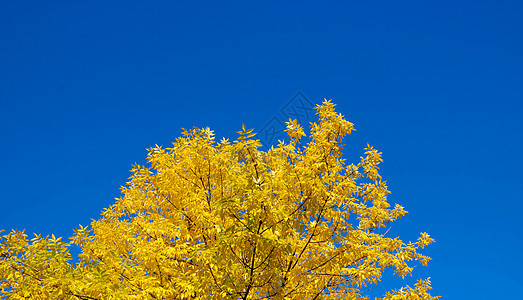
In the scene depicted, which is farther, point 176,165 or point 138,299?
point 176,165

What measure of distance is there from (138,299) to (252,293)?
1.52 meters

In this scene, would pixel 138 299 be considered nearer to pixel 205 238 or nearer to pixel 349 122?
pixel 205 238

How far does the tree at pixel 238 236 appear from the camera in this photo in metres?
4.95

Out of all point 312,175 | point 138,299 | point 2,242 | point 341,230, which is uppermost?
point 312,175

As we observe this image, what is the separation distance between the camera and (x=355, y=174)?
6117 mm

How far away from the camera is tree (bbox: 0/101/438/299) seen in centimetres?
495

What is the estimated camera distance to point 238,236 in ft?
15.7

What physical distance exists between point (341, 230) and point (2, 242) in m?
4.88

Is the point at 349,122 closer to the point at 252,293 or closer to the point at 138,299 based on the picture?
the point at 252,293

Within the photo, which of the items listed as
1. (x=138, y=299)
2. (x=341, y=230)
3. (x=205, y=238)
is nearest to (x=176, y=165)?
(x=205, y=238)

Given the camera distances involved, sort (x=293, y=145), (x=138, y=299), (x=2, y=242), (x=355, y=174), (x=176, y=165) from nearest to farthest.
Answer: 1. (x=138, y=299)
2. (x=2, y=242)
3. (x=355, y=174)
4. (x=293, y=145)
5. (x=176, y=165)

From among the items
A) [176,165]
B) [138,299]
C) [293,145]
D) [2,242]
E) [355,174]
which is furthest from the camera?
[176,165]

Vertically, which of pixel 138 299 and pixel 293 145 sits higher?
pixel 293 145

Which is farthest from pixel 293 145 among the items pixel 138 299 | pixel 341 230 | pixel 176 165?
pixel 138 299
